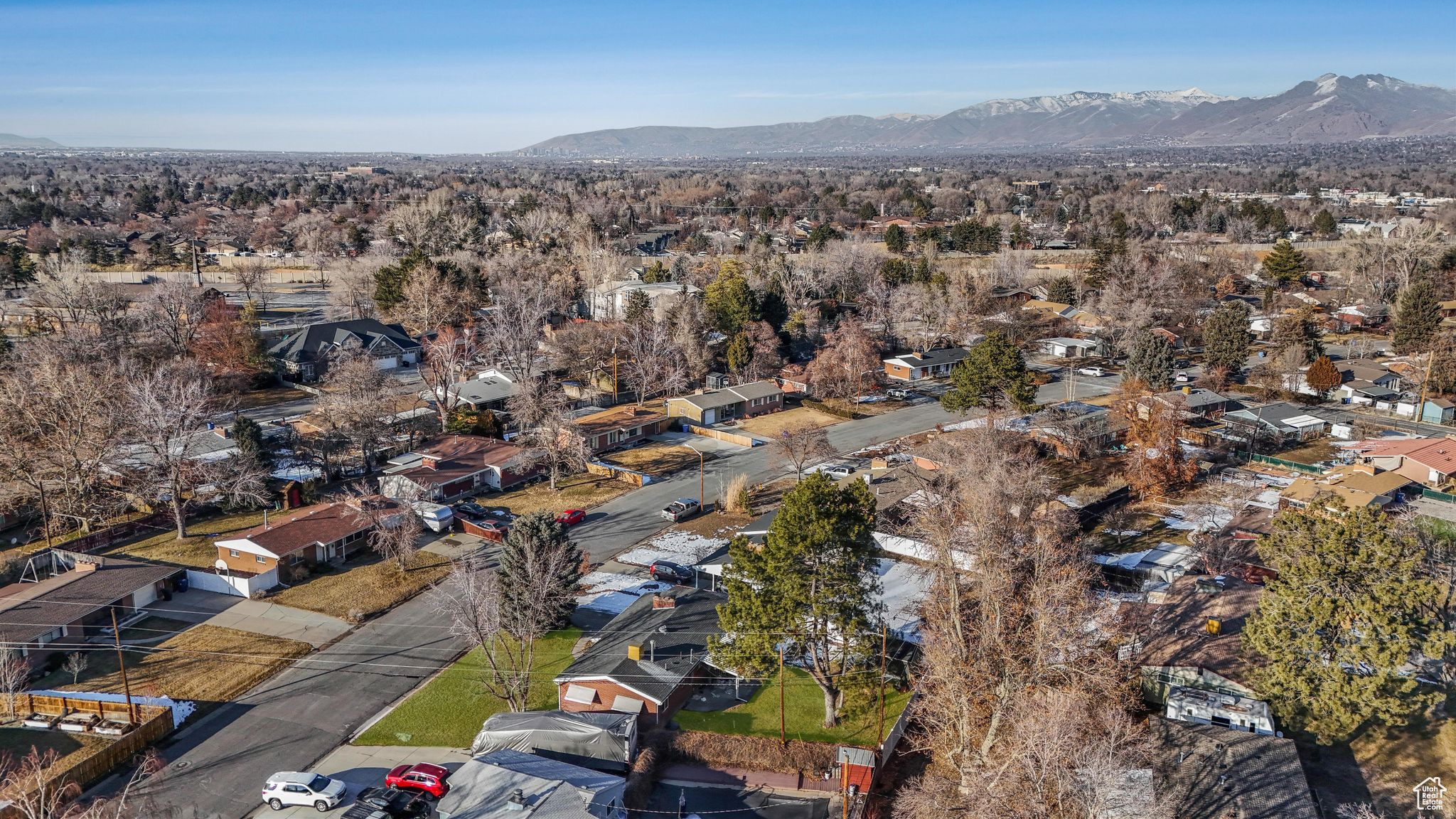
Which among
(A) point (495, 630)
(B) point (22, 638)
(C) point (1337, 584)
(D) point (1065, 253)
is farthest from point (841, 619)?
(D) point (1065, 253)

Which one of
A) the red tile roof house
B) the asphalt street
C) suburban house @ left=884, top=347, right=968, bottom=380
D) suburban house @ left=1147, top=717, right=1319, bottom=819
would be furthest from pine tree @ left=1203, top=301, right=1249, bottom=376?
the red tile roof house

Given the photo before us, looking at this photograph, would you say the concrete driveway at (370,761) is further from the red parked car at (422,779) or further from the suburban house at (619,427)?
the suburban house at (619,427)

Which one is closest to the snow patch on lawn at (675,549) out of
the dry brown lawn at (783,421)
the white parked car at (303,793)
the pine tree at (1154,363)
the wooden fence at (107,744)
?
the dry brown lawn at (783,421)

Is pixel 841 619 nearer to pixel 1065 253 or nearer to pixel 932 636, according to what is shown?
pixel 932 636

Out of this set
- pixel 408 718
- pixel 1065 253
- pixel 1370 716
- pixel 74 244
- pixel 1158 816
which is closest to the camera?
pixel 1158 816

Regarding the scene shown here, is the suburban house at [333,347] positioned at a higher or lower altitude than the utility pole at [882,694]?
higher

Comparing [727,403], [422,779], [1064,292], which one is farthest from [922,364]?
[422,779]

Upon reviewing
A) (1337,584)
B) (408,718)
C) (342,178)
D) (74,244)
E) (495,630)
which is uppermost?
(342,178)
